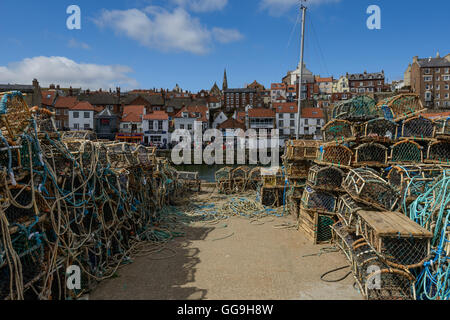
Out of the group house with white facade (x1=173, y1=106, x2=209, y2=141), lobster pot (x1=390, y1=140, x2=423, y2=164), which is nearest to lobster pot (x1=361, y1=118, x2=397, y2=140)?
lobster pot (x1=390, y1=140, x2=423, y2=164)

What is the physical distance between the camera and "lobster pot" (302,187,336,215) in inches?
329

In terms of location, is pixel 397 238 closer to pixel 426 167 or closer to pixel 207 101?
pixel 426 167

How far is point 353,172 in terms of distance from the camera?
7176 mm

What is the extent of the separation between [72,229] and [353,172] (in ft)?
21.1

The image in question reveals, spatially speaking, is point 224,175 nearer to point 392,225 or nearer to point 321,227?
point 321,227

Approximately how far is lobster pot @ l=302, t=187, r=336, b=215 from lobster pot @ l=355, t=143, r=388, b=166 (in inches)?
49.3

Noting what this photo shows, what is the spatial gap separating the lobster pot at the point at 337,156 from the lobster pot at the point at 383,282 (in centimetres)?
343

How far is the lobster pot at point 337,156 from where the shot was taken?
8.42 metres

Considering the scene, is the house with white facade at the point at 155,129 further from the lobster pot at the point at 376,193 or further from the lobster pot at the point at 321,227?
the lobster pot at the point at 376,193

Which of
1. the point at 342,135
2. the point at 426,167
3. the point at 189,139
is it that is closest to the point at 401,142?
the point at 426,167

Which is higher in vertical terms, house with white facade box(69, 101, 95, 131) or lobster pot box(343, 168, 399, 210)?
house with white facade box(69, 101, 95, 131)

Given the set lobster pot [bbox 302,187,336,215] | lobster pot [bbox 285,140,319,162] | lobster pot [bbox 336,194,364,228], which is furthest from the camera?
lobster pot [bbox 285,140,319,162]

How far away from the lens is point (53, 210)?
505 centimetres

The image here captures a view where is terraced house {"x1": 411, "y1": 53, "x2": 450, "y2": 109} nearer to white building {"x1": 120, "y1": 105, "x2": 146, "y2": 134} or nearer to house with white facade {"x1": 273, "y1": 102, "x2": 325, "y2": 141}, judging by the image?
house with white facade {"x1": 273, "y1": 102, "x2": 325, "y2": 141}
